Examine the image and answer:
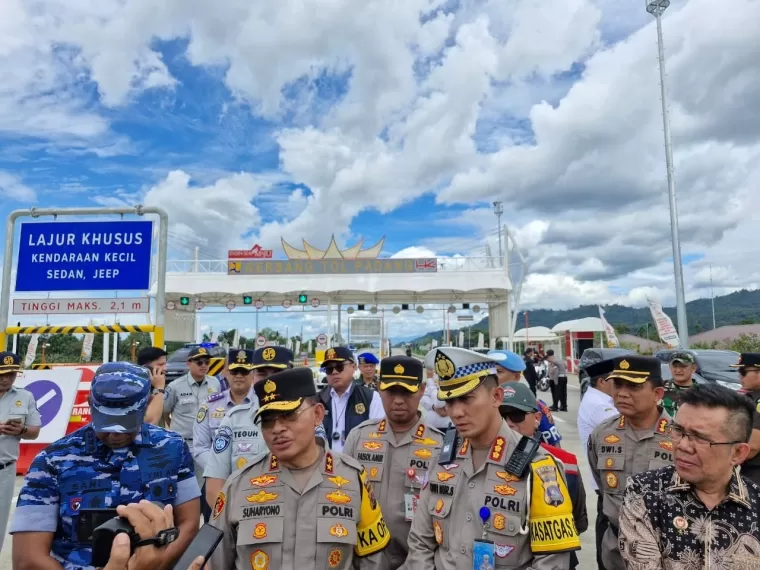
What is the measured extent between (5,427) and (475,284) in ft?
67.7

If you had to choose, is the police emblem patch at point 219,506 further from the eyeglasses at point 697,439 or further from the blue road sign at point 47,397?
the blue road sign at point 47,397

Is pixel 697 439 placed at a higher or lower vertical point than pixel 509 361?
lower

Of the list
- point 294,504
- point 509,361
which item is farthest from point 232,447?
point 509,361

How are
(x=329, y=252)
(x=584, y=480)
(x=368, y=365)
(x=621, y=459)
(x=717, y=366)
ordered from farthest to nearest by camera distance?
(x=329, y=252), (x=717, y=366), (x=584, y=480), (x=368, y=365), (x=621, y=459)

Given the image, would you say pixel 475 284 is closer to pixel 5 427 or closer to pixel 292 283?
pixel 292 283

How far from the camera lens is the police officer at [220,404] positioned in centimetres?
397

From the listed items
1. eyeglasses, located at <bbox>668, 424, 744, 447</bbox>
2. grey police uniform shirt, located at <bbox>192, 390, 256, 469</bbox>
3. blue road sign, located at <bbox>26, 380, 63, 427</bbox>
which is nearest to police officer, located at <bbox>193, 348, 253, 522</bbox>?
grey police uniform shirt, located at <bbox>192, 390, 256, 469</bbox>

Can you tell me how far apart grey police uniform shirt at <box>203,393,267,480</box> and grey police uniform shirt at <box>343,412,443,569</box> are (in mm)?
672

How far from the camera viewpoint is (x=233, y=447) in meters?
3.38

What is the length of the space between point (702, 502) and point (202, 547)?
5.86ft

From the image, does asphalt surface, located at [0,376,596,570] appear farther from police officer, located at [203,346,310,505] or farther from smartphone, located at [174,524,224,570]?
smartphone, located at [174,524,224,570]

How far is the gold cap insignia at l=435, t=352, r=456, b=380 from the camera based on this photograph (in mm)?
2277

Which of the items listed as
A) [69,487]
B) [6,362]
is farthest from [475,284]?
[69,487]

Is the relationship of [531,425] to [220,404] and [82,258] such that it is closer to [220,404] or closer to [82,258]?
[220,404]
